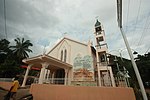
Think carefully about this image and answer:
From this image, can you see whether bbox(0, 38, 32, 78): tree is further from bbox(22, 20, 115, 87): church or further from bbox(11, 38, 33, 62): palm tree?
bbox(22, 20, 115, 87): church

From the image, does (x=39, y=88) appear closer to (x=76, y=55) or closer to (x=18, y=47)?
(x=76, y=55)

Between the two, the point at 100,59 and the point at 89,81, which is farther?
the point at 100,59

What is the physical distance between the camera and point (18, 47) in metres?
26.0

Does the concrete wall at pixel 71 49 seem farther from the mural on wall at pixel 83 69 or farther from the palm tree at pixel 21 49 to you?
the palm tree at pixel 21 49

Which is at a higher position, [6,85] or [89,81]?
[89,81]

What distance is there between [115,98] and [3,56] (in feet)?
89.9

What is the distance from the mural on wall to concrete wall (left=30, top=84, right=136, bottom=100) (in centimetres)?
486

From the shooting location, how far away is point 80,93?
664cm

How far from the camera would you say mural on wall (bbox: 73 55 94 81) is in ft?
38.1

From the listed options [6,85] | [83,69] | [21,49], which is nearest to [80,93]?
[83,69]

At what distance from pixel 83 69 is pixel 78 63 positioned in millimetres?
1210

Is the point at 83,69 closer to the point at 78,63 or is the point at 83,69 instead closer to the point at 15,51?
the point at 78,63

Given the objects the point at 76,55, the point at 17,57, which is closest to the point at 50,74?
the point at 76,55

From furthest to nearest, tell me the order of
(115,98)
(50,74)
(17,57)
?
1. (17,57)
2. (50,74)
3. (115,98)
